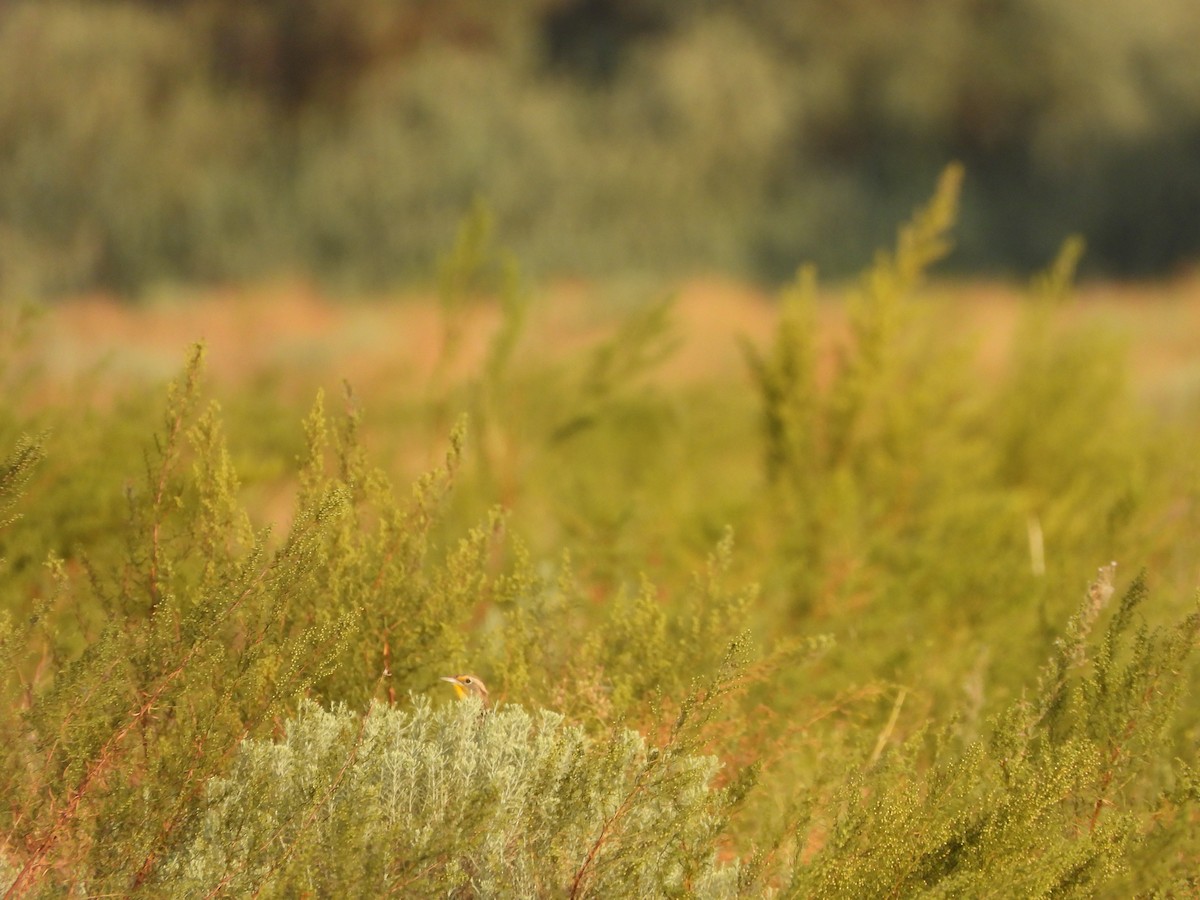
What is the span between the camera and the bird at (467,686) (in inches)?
86.1

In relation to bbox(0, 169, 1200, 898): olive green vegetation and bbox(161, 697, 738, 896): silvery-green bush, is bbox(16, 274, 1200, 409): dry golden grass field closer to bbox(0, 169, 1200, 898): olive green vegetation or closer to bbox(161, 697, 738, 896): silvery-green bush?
bbox(0, 169, 1200, 898): olive green vegetation

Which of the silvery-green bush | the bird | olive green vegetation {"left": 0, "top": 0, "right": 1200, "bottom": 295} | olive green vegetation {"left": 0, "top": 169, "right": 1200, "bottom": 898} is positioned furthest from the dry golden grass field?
the silvery-green bush

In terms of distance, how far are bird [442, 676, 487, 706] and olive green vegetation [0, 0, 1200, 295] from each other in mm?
9201

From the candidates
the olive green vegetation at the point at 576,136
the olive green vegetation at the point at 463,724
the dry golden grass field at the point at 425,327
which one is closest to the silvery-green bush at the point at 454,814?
the olive green vegetation at the point at 463,724

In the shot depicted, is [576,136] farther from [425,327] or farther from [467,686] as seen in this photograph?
[467,686]

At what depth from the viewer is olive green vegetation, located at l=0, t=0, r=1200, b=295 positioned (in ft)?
37.2

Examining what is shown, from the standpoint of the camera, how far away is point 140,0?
1181cm

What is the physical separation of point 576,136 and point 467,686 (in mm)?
11592

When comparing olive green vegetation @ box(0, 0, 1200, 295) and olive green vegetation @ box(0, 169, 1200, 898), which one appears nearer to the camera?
olive green vegetation @ box(0, 169, 1200, 898)

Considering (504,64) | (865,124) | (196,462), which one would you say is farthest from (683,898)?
(865,124)

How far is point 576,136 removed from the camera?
13367 millimetres

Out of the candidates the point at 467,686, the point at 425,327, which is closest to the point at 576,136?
the point at 425,327

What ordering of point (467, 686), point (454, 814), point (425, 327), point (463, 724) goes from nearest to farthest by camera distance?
point (454, 814) < point (463, 724) < point (467, 686) < point (425, 327)

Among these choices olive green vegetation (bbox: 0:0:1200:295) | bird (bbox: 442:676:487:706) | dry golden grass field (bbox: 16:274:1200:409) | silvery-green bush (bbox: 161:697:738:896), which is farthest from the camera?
olive green vegetation (bbox: 0:0:1200:295)
